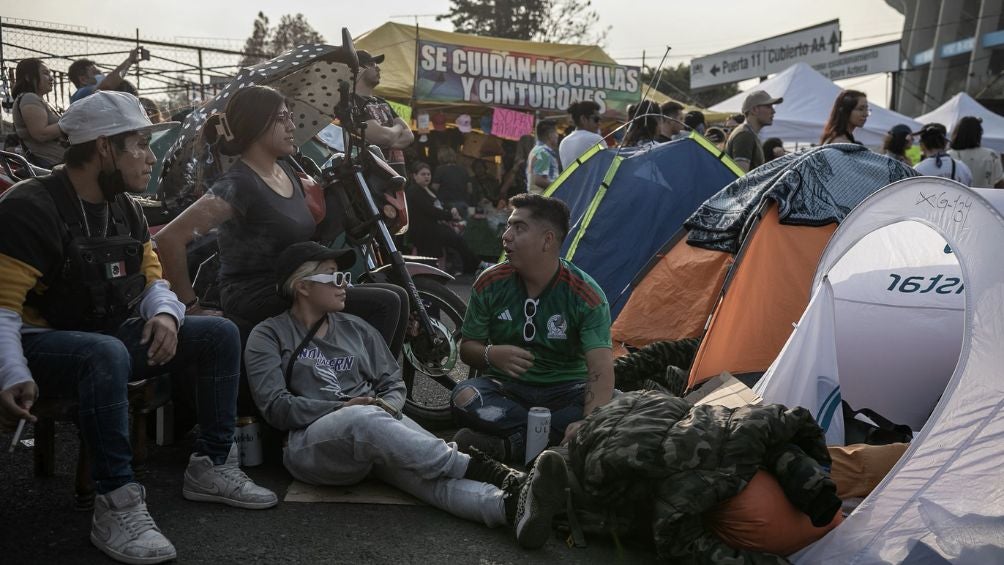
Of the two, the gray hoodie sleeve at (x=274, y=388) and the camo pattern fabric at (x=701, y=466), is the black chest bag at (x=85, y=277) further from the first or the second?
the camo pattern fabric at (x=701, y=466)

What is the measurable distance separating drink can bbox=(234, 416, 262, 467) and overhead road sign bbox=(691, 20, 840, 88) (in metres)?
27.9

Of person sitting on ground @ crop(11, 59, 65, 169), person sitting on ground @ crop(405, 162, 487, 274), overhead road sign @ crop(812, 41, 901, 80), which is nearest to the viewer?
person sitting on ground @ crop(11, 59, 65, 169)

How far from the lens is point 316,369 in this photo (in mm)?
3551

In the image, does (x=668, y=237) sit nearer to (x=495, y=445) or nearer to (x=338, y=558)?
(x=495, y=445)

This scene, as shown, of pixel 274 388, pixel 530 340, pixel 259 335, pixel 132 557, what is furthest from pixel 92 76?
pixel 132 557

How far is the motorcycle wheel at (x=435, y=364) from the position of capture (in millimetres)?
4488

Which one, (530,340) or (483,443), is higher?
(530,340)

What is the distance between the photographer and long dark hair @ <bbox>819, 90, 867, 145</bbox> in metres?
5.70

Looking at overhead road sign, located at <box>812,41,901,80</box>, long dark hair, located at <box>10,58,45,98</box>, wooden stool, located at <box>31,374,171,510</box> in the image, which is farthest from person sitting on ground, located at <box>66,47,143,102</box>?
overhead road sign, located at <box>812,41,901,80</box>

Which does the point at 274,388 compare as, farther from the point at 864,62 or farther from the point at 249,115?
the point at 864,62

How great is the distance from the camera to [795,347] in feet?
12.6

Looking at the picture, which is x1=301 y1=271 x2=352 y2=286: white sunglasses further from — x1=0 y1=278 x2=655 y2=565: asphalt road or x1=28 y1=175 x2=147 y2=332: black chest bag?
x1=0 y1=278 x2=655 y2=565: asphalt road

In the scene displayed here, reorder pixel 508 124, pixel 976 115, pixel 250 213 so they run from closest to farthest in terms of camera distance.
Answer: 1. pixel 250 213
2. pixel 508 124
3. pixel 976 115

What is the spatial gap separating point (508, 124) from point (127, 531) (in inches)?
468
